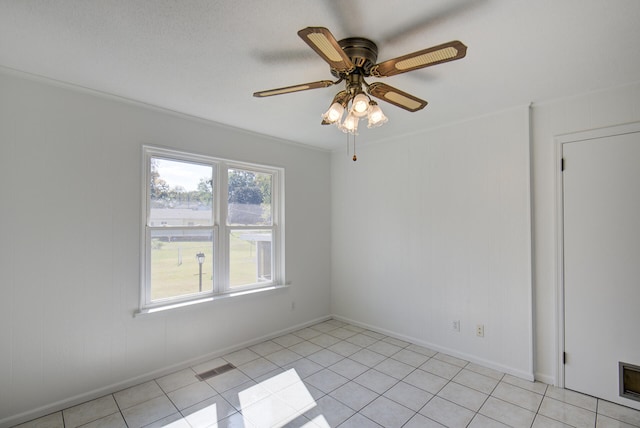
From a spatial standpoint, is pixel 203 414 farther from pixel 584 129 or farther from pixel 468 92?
pixel 584 129

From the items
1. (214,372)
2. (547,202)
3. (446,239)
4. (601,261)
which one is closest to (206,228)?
(214,372)

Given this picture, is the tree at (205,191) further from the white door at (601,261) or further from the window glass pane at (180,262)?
the white door at (601,261)

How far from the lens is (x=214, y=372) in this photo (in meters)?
2.93

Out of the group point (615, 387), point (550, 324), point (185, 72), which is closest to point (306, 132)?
point (185, 72)

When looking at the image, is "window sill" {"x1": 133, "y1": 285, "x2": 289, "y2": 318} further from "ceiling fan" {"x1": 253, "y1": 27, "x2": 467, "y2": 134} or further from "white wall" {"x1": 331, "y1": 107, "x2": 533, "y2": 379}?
"ceiling fan" {"x1": 253, "y1": 27, "x2": 467, "y2": 134}

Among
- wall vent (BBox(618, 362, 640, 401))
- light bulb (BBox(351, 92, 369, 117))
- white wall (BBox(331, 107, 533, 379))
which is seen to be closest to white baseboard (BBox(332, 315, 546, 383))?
white wall (BBox(331, 107, 533, 379))

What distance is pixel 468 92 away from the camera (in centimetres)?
252

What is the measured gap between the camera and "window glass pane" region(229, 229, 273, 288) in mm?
3541

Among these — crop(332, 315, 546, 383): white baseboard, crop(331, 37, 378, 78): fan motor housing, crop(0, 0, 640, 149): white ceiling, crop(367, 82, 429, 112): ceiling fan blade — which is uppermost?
crop(0, 0, 640, 149): white ceiling

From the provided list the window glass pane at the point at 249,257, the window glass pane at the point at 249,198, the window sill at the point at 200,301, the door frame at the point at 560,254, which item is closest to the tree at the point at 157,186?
the window glass pane at the point at 249,198

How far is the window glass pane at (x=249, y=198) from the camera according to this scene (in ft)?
11.7

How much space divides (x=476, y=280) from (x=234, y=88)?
291 cm

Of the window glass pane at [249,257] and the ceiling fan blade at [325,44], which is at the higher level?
the ceiling fan blade at [325,44]

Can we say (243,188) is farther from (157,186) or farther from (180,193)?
(157,186)
